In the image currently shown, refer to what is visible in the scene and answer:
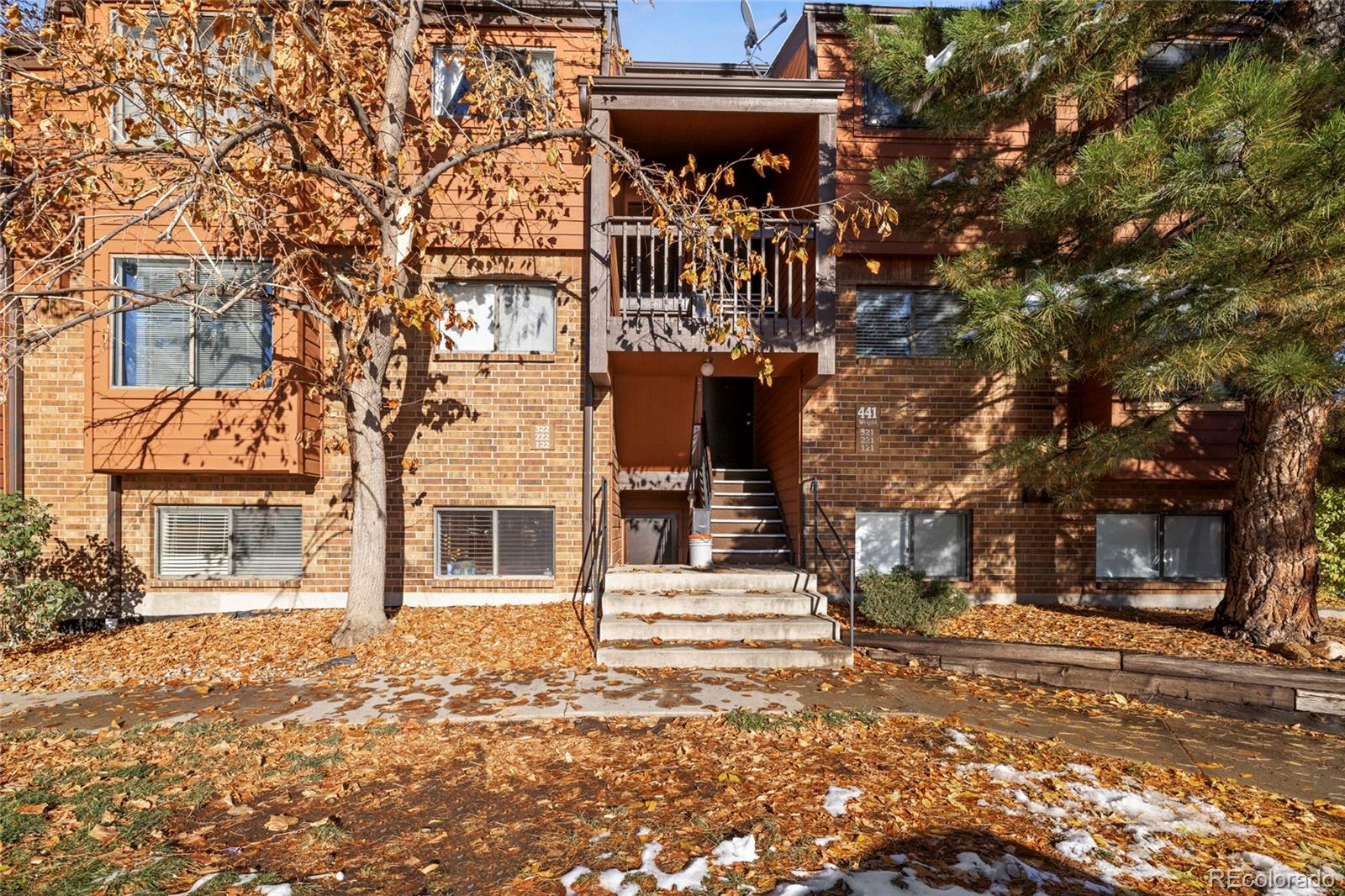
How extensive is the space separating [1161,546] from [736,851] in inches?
361

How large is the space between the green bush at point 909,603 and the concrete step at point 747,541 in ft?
6.38

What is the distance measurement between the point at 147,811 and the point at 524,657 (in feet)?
Result: 10.6

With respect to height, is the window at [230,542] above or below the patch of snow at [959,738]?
above

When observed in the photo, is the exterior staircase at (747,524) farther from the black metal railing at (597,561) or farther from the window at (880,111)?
the window at (880,111)

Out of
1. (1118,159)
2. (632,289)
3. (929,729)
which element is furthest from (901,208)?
(929,729)

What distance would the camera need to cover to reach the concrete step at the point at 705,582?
724 cm

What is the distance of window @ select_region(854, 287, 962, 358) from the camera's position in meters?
9.15

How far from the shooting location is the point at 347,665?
20.5 feet

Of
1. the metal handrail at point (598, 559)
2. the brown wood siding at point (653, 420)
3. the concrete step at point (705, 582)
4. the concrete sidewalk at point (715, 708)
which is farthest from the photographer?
the brown wood siding at point (653, 420)

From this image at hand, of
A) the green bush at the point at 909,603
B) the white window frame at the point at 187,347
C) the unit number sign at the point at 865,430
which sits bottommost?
the green bush at the point at 909,603

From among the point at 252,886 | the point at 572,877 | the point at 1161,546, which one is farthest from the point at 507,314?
the point at 1161,546

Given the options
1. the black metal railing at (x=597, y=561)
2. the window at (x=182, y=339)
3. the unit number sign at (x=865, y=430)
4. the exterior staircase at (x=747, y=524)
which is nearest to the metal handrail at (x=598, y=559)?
the black metal railing at (x=597, y=561)

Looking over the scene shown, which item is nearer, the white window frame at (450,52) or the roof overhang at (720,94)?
the roof overhang at (720,94)

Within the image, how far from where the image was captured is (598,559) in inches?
282
